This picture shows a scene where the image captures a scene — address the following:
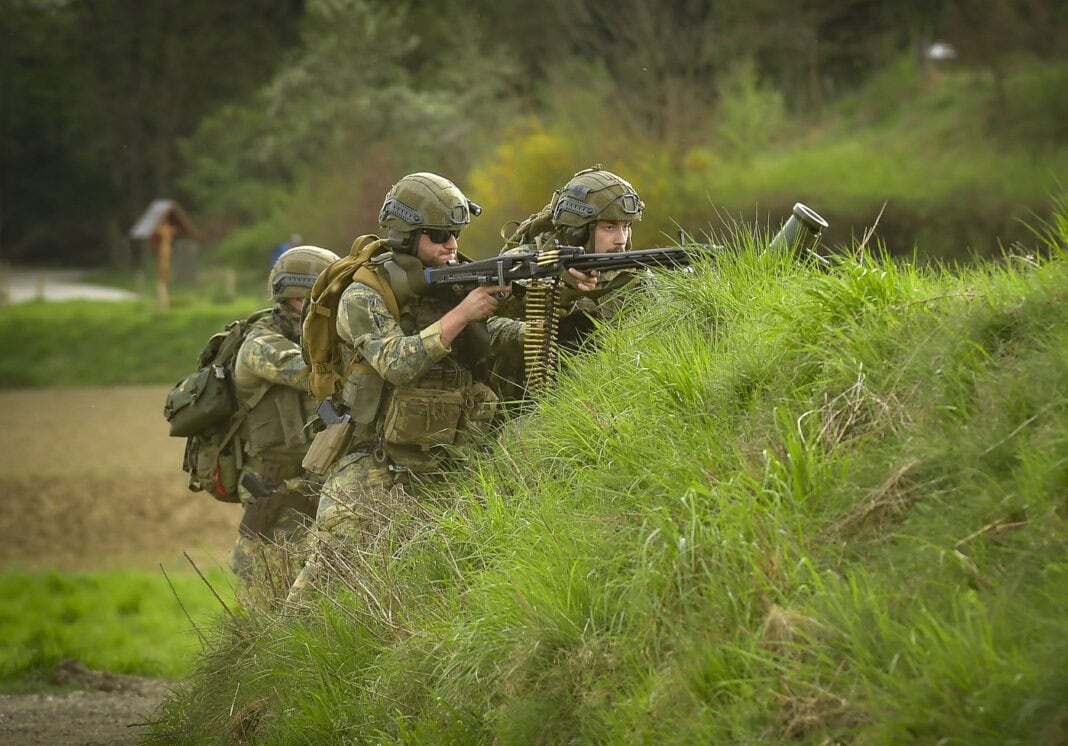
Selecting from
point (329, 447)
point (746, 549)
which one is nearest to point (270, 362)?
point (329, 447)

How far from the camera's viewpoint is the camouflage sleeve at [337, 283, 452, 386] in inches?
272

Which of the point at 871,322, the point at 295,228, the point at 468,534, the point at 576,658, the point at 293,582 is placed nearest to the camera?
the point at 576,658

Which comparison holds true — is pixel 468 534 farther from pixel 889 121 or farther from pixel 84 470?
pixel 889 121

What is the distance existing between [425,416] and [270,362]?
6.11 ft

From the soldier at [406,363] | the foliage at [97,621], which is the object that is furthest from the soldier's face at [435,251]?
the foliage at [97,621]

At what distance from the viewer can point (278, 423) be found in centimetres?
894

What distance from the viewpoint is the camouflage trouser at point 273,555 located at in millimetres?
7281

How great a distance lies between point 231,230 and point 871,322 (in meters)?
55.6

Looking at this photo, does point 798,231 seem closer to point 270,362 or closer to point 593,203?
point 593,203

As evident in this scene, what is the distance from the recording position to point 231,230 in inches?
2333

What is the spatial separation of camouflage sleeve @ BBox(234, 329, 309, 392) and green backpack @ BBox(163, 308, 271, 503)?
0.16 meters

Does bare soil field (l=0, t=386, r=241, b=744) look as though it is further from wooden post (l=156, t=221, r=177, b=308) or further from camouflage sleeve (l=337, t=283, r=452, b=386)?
wooden post (l=156, t=221, r=177, b=308)

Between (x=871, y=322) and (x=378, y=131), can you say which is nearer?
(x=871, y=322)

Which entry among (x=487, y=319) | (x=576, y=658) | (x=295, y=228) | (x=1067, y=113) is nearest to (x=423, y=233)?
(x=487, y=319)
